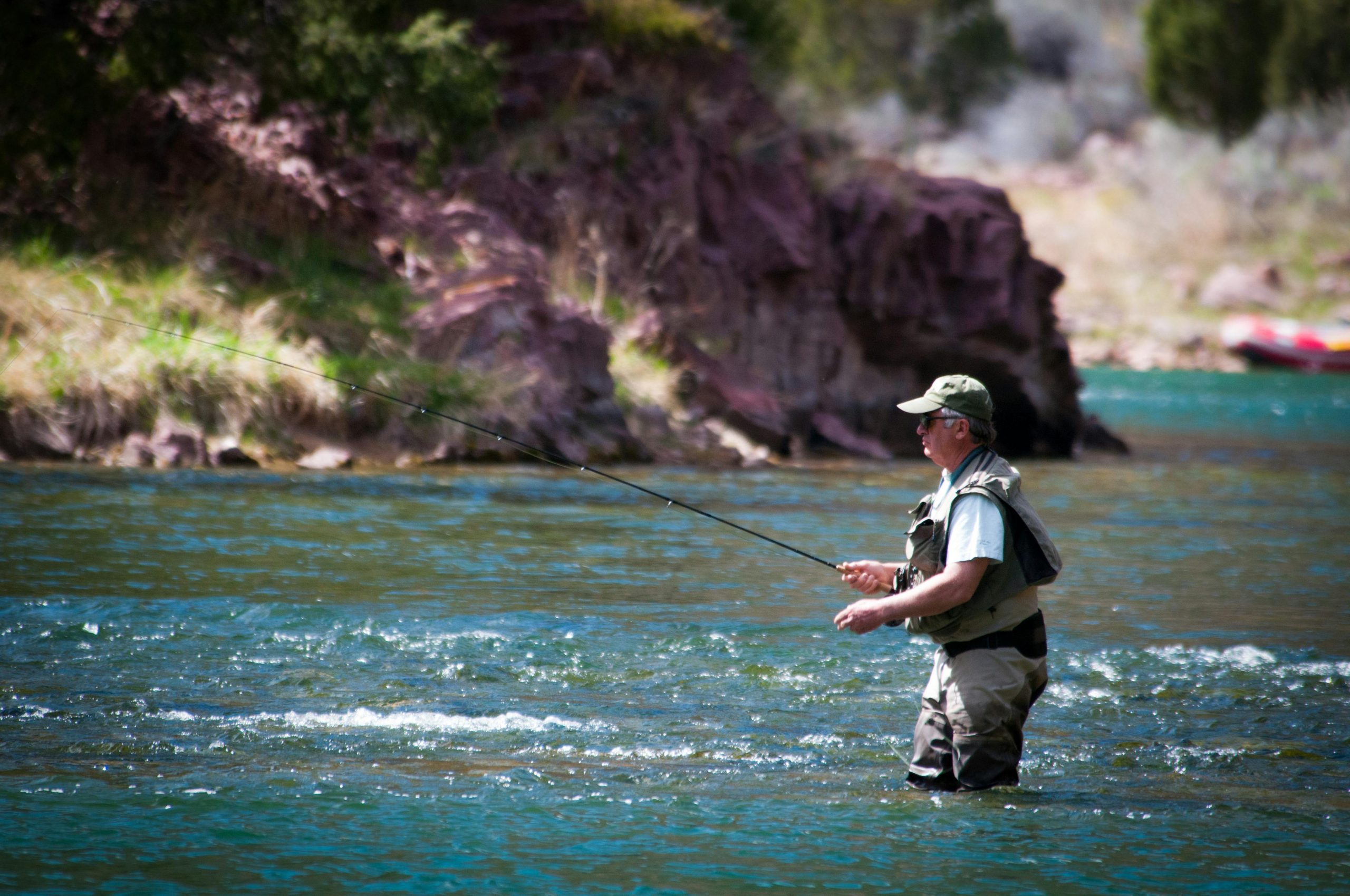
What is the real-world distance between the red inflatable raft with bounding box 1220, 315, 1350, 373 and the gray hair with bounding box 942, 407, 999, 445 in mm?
52721

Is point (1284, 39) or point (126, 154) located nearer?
point (126, 154)

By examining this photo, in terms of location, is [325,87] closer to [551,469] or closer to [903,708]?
[551,469]

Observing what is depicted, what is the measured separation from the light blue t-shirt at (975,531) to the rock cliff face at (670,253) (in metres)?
11.7

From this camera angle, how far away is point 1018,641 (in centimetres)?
529

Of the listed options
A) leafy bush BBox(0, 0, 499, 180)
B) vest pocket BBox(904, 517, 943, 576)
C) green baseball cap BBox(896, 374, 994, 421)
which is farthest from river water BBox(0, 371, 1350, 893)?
leafy bush BBox(0, 0, 499, 180)

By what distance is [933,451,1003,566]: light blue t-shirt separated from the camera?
5086 mm

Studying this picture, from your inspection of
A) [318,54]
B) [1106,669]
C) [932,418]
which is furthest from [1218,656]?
[318,54]

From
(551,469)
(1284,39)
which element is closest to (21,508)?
(551,469)

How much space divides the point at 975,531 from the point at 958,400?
0.45 m

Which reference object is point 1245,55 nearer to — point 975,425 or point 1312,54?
point 1312,54

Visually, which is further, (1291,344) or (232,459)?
(1291,344)

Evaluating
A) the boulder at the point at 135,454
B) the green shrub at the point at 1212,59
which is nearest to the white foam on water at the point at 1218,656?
the boulder at the point at 135,454

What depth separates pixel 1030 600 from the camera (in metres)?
5.29

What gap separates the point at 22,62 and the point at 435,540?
766 cm
